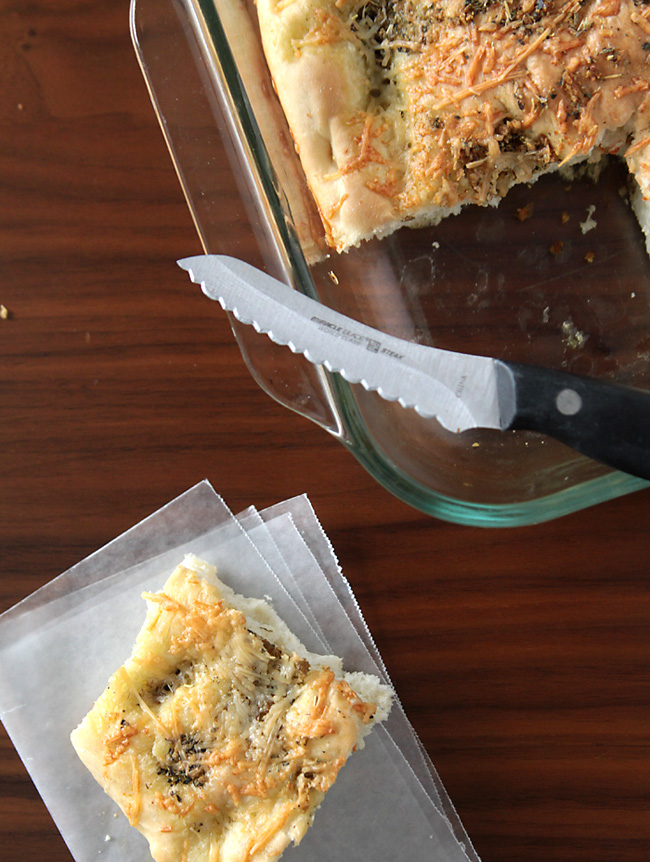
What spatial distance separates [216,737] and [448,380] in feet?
2.18

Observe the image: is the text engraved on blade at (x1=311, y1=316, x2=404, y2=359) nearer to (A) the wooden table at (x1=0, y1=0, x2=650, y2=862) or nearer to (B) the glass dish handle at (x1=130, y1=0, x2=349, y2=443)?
(B) the glass dish handle at (x1=130, y1=0, x2=349, y2=443)

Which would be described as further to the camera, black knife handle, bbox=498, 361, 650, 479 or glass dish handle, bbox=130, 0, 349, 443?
glass dish handle, bbox=130, 0, 349, 443

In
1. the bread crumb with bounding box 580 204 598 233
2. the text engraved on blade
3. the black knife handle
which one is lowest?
the black knife handle

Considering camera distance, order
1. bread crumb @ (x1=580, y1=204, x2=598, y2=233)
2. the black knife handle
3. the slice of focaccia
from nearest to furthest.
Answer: the black knife handle, the slice of focaccia, bread crumb @ (x1=580, y1=204, x2=598, y2=233)

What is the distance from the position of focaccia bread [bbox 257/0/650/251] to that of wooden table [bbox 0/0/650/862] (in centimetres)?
31

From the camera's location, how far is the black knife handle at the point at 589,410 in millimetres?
893

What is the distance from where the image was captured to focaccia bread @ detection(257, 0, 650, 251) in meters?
0.98

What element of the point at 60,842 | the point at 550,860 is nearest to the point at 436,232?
the point at 550,860

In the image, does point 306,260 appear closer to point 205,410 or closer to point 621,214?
point 205,410

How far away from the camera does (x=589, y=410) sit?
895 mm

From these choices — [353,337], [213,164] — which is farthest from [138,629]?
[213,164]

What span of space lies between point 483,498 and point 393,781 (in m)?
0.54

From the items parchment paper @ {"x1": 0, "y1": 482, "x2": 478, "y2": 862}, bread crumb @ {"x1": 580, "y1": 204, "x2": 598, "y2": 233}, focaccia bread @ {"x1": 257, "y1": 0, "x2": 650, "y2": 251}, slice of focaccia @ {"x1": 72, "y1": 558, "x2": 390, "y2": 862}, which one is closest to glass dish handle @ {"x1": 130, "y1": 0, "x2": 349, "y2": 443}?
focaccia bread @ {"x1": 257, "y1": 0, "x2": 650, "y2": 251}

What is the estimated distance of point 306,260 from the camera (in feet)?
3.72
